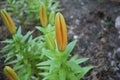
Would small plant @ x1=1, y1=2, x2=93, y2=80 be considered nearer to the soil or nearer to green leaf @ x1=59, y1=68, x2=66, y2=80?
green leaf @ x1=59, y1=68, x2=66, y2=80

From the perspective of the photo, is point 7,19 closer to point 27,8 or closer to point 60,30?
point 60,30

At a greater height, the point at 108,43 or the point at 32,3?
the point at 32,3

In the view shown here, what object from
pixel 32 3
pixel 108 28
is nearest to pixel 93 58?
pixel 108 28

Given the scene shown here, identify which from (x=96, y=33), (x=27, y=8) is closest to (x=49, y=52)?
(x=96, y=33)

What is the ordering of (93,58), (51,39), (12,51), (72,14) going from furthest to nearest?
(72,14), (93,58), (12,51), (51,39)

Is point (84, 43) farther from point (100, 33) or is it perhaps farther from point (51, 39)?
point (51, 39)
